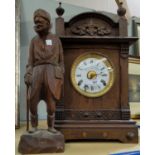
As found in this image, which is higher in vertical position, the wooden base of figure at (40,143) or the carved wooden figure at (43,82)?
the carved wooden figure at (43,82)

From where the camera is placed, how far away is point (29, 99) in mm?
725

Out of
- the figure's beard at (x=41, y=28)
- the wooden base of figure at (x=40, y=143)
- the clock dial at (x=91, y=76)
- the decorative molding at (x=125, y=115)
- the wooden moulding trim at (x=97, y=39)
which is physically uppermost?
the figure's beard at (x=41, y=28)

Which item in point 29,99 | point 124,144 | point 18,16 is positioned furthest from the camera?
point 18,16

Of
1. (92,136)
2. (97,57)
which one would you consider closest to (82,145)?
(92,136)

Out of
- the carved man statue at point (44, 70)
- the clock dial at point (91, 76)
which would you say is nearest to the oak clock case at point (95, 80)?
the clock dial at point (91, 76)

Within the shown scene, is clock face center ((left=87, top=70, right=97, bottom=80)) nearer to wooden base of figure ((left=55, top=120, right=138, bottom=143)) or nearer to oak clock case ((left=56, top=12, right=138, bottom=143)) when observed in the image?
oak clock case ((left=56, top=12, right=138, bottom=143))

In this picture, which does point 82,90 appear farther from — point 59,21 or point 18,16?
point 18,16

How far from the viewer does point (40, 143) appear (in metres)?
0.70

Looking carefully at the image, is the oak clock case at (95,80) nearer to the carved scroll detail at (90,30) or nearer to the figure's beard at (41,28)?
the carved scroll detail at (90,30)

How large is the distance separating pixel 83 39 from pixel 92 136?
298 mm

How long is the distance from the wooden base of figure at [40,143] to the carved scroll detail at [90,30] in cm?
35

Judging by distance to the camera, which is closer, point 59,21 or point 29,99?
point 29,99

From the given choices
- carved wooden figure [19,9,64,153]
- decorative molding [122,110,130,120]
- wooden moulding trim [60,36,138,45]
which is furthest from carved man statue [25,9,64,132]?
decorative molding [122,110,130,120]

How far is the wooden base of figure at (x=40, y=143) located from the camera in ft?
2.30
